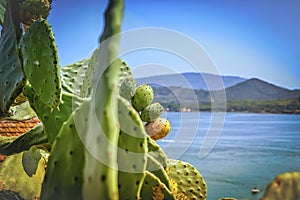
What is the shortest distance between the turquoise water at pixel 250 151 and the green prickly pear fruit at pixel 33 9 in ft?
4.43

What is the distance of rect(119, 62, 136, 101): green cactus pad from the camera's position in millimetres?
786

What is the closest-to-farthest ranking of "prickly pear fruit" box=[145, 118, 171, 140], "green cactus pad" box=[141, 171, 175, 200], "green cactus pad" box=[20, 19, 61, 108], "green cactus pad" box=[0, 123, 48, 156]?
"green cactus pad" box=[141, 171, 175, 200] → "green cactus pad" box=[20, 19, 61, 108] → "green cactus pad" box=[0, 123, 48, 156] → "prickly pear fruit" box=[145, 118, 171, 140]

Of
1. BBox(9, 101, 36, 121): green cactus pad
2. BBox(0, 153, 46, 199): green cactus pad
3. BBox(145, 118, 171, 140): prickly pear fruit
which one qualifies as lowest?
BBox(0, 153, 46, 199): green cactus pad

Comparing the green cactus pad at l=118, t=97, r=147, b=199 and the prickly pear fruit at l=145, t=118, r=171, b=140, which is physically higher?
the green cactus pad at l=118, t=97, r=147, b=199

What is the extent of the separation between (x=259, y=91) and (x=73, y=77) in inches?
75.2

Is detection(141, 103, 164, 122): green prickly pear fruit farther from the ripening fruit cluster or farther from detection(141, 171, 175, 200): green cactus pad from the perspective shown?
detection(141, 171, 175, 200): green cactus pad

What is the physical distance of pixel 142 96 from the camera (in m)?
0.98

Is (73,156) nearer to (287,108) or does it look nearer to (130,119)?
(130,119)

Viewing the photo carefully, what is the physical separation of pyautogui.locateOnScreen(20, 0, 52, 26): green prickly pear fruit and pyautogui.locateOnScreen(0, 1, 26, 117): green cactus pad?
0.03m

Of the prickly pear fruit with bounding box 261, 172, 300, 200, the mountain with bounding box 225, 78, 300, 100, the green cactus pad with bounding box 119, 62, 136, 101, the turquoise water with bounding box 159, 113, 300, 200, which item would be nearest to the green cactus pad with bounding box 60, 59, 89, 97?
the green cactus pad with bounding box 119, 62, 136, 101

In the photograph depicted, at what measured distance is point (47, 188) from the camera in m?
0.39

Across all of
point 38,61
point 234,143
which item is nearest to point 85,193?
point 38,61

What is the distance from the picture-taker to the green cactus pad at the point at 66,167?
361 millimetres

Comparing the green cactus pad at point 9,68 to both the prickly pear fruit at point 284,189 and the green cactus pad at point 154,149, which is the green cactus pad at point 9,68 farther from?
the prickly pear fruit at point 284,189
